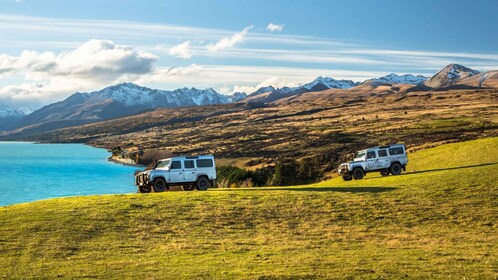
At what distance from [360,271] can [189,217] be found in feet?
40.6

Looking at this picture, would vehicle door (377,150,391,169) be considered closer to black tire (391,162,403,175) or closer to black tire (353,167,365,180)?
black tire (391,162,403,175)

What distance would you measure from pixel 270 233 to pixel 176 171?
14.0 m

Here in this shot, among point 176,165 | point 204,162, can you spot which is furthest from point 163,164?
point 204,162

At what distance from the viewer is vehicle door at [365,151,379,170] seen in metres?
44.3

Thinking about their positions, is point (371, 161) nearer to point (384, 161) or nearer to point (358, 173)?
point (384, 161)

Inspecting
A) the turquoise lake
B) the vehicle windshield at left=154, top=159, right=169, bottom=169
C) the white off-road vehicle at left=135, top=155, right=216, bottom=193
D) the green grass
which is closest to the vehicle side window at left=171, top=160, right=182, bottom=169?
the white off-road vehicle at left=135, top=155, right=216, bottom=193

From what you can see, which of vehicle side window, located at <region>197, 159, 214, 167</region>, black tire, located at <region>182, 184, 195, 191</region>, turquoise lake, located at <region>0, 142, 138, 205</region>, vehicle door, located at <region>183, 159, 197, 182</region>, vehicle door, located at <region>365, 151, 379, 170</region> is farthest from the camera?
turquoise lake, located at <region>0, 142, 138, 205</region>

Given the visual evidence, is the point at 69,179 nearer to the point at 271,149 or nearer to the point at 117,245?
the point at 271,149

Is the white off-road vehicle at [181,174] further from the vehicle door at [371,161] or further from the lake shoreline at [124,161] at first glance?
the lake shoreline at [124,161]

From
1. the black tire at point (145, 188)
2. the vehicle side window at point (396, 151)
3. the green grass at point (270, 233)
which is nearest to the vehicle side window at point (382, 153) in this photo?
the vehicle side window at point (396, 151)

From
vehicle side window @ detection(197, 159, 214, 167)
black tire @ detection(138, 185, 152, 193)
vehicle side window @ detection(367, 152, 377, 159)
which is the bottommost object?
black tire @ detection(138, 185, 152, 193)

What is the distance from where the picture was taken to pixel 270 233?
25531mm

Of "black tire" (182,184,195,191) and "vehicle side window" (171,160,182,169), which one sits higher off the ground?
"vehicle side window" (171,160,182,169)

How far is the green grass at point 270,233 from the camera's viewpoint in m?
18.3
